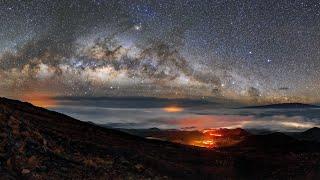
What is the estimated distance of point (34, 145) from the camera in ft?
155

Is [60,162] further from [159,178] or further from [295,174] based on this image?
[295,174]

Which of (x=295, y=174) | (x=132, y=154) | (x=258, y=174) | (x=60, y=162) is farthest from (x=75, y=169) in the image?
(x=295, y=174)

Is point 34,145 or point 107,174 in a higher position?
point 34,145

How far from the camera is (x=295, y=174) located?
5934 centimetres

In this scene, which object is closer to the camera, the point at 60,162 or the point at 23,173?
the point at 23,173

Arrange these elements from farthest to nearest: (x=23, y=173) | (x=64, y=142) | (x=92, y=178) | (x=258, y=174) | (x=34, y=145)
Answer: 1. (x=258, y=174)
2. (x=64, y=142)
3. (x=34, y=145)
4. (x=92, y=178)
5. (x=23, y=173)

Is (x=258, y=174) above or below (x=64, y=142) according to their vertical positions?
below

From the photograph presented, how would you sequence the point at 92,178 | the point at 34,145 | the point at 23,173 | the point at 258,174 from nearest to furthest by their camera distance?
the point at 23,173, the point at 92,178, the point at 34,145, the point at 258,174

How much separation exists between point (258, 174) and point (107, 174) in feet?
76.4

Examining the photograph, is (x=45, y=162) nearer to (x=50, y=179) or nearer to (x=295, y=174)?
(x=50, y=179)

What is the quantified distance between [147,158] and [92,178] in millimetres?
17880

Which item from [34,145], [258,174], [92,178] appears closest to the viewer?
[92,178]

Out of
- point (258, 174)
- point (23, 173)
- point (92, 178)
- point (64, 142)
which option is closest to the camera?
point (23, 173)

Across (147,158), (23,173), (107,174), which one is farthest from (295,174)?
(23,173)
